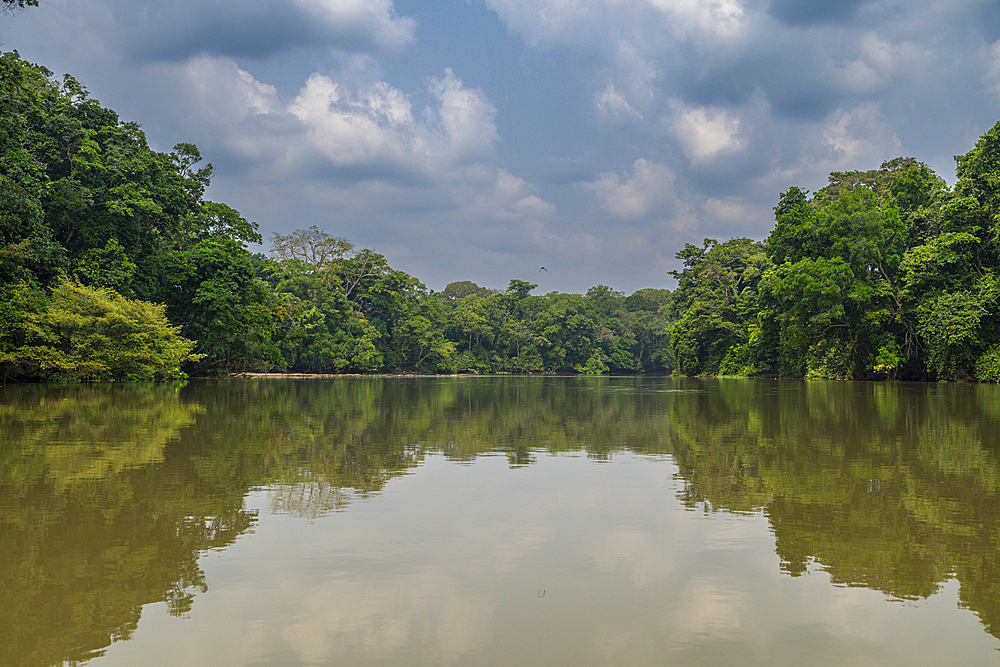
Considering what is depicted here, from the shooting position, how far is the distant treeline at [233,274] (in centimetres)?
2408

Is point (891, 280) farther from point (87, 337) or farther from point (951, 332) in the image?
point (87, 337)

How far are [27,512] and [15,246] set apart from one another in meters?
21.3

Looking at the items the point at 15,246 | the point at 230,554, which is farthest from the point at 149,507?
the point at 15,246

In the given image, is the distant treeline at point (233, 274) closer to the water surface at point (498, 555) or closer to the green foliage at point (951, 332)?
the green foliage at point (951, 332)

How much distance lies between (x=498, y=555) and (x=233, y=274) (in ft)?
115

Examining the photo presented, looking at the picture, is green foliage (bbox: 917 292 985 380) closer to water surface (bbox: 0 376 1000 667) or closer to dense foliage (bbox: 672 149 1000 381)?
dense foliage (bbox: 672 149 1000 381)

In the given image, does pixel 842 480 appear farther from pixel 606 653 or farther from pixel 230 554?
pixel 230 554

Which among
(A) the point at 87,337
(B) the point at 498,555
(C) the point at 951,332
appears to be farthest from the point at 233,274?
(B) the point at 498,555

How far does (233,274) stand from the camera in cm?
3616

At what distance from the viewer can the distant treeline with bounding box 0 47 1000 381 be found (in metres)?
24.1

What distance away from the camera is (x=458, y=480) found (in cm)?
662

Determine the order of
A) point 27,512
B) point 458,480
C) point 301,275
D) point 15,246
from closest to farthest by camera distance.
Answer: point 27,512
point 458,480
point 15,246
point 301,275

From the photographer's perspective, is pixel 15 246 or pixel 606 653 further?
pixel 15 246

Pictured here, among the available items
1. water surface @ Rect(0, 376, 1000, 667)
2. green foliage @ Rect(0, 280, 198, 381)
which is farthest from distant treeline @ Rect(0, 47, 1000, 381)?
water surface @ Rect(0, 376, 1000, 667)
